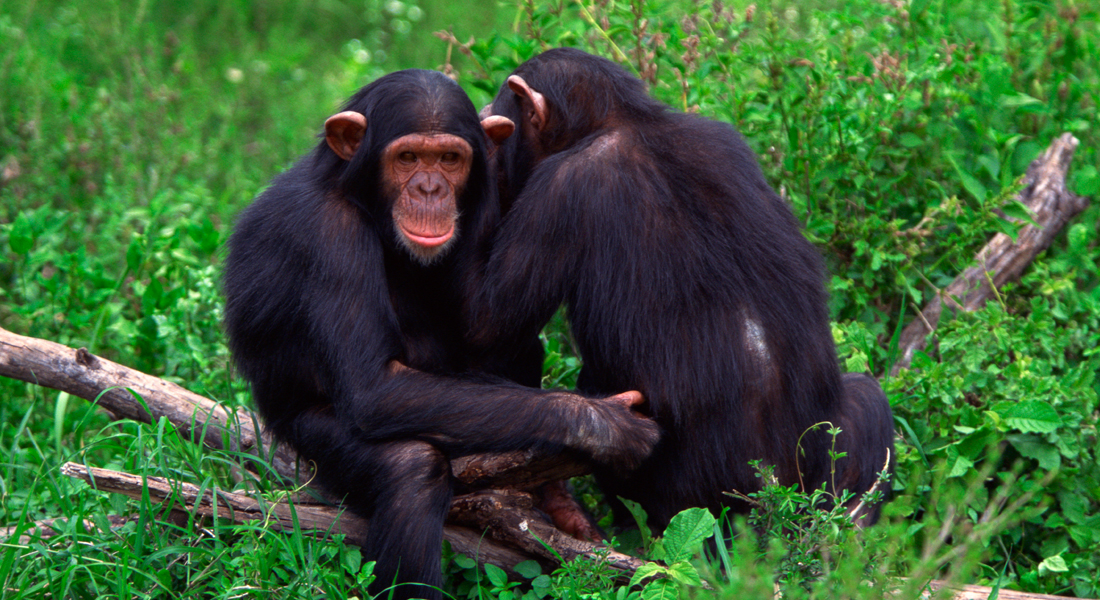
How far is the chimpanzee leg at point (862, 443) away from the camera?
3.54 metres

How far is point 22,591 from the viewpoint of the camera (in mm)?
2996

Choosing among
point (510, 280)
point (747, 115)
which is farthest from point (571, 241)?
point (747, 115)

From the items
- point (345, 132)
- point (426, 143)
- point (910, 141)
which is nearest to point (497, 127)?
point (426, 143)

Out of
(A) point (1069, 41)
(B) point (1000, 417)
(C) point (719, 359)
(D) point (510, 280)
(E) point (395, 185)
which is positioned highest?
(A) point (1069, 41)

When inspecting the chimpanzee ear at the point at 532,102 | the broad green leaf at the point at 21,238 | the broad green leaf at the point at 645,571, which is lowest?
the broad green leaf at the point at 645,571

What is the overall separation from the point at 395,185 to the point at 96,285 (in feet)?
6.78

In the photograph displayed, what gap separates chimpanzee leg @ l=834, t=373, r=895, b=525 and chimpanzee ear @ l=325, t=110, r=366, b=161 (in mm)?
1952

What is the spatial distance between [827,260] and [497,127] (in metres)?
1.81

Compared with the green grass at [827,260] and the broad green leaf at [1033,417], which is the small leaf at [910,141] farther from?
the broad green leaf at [1033,417]

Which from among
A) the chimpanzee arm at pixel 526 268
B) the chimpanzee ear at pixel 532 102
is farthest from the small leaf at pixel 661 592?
the chimpanzee ear at pixel 532 102

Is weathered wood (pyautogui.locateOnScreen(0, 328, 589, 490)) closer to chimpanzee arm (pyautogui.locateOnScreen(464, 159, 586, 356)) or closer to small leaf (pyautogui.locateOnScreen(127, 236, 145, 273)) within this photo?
chimpanzee arm (pyautogui.locateOnScreen(464, 159, 586, 356))

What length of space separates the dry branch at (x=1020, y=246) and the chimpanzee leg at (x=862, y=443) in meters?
0.83

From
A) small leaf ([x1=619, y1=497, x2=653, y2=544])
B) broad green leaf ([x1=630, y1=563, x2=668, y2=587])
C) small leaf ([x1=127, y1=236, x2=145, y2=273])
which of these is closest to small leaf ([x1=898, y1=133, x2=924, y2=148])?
small leaf ([x1=619, y1=497, x2=653, y2=544])

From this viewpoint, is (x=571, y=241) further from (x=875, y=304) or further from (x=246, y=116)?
(x=246, y=116)
